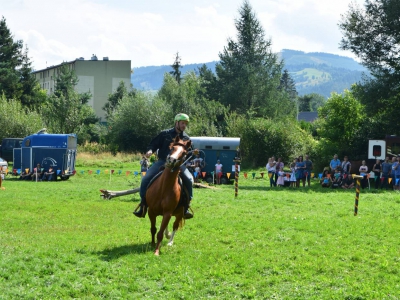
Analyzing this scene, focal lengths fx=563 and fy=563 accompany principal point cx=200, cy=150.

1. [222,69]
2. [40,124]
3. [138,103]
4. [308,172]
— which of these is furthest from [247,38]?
[308,172]

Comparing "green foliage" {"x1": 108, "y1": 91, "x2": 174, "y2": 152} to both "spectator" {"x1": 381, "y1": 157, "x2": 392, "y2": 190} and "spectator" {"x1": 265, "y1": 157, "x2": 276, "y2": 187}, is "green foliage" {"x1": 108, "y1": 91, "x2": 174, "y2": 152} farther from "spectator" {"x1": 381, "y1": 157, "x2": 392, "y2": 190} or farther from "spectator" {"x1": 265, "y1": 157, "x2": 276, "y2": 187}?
"spectator" {"x1": 381, "y1": 157, "x2": 392, "y2": 190}

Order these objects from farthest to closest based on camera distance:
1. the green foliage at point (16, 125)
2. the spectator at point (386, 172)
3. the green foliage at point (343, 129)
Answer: the green foliage at point (16, 125) < the green foliage at point (343, 129) < the spectator at point (386, 172)

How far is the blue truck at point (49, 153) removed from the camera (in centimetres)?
3547

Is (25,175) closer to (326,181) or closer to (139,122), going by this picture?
(326,181)

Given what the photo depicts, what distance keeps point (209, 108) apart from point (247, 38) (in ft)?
32.5

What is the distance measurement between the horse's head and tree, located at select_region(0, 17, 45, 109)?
58.1 metres

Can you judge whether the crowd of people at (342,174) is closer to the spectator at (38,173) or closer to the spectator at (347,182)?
the spectator at (347,182)

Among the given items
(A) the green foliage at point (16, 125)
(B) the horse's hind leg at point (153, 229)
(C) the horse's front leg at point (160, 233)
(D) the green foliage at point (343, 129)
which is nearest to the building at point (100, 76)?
(A) the green foliage at point (16, 125)

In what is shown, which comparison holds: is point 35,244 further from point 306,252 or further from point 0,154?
point 0,154

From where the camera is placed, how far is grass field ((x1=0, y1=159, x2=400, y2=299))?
8531 mm

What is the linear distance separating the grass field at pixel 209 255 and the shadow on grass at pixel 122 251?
0.06 feet

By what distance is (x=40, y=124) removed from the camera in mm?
53719

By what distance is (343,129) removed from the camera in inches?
1668

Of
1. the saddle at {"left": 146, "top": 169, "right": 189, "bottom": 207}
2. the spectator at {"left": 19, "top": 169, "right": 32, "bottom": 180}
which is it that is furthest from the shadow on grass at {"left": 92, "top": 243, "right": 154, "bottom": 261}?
the spectator at {"left": 19, "top": 169, "right": 32, "bottom": 180}
